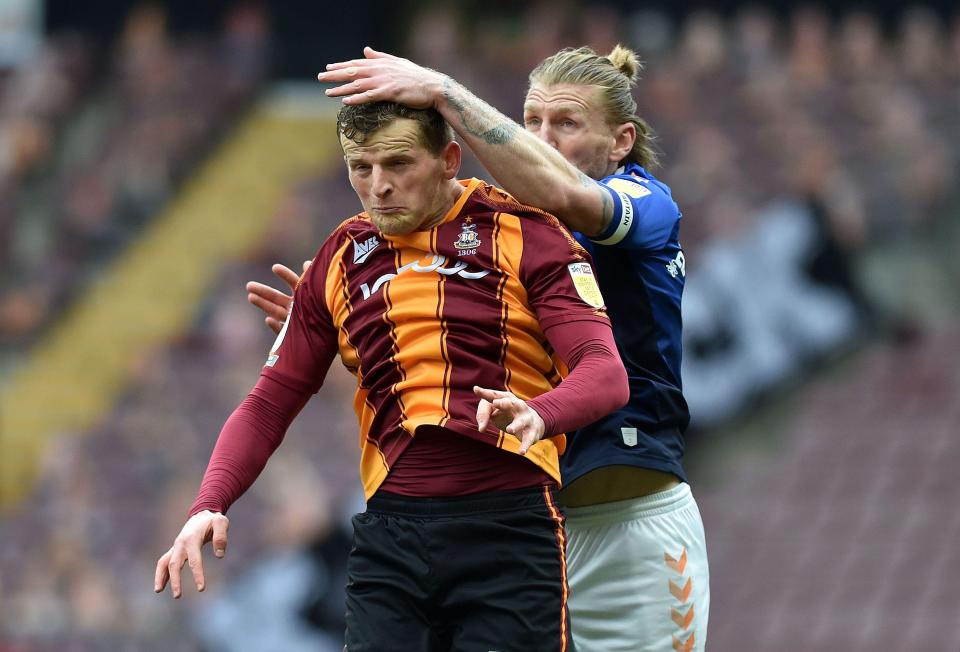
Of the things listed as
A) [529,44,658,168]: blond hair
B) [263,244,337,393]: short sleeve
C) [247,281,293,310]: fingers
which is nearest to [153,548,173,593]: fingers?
[263,244,337,393]: short sleeve

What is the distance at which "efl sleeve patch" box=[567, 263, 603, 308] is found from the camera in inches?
141

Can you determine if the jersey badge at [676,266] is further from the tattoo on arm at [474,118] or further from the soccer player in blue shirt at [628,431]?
the tattoo on arm at [474,118]

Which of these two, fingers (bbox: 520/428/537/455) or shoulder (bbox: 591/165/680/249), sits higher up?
shoulder (bbox: 591/165/680/249)

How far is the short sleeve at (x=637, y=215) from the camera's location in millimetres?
3830

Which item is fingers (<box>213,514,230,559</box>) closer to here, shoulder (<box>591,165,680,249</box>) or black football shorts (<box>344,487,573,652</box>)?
black football shorts (<box>344,487,573,652</box>)

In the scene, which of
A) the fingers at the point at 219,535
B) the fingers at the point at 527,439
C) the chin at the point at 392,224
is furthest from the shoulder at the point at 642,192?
the fingers at the point at 219,535

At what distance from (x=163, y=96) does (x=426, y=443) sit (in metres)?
13.2

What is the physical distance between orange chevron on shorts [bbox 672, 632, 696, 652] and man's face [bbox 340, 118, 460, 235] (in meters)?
1.33

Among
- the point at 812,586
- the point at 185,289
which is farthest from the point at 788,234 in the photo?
the point at 185,289

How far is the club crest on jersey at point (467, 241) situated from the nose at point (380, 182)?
196 millimetres

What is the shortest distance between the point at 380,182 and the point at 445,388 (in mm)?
486

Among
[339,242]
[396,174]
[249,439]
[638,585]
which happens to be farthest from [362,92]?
[638,585]

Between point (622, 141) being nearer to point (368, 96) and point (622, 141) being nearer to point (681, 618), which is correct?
point (368, 96)

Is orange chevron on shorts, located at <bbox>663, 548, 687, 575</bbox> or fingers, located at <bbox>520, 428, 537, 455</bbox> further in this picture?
orange chevron on shorts, located at <bbox>663, 548, 687, 575</bbox>
